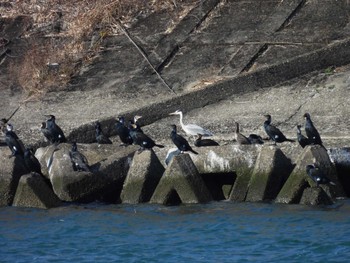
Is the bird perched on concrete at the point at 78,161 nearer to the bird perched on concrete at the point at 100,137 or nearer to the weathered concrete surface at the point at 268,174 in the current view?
the bird perched on concrete at the point at 100,137

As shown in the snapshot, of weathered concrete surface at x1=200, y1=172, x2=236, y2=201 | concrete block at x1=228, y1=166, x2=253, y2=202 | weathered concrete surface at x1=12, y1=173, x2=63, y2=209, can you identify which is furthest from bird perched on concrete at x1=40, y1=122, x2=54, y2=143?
concrete block at x1=228, y1=166, x2=253, y2=202

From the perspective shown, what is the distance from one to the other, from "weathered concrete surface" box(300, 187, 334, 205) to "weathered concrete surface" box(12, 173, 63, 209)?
3746mm

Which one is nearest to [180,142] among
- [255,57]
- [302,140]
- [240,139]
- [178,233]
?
[240,139]

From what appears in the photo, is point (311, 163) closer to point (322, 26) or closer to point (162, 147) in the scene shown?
point (162, 147)

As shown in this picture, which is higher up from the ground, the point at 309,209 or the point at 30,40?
the point at 30,40

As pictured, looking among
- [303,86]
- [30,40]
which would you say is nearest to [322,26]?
[303,86]

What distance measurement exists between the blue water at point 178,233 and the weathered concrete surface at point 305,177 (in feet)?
0.58

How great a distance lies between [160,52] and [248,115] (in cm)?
370

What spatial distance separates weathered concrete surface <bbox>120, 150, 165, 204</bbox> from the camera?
20328 millimetres

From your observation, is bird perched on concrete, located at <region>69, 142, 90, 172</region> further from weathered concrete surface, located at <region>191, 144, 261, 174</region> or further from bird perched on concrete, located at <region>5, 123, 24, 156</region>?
weathered concrete surface, located at <region>191, 144, 261, 174</region>

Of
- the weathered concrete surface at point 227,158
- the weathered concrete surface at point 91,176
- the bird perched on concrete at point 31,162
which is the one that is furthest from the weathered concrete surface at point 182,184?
the bird perched on concrete at point 31,162

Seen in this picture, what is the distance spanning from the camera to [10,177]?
68.5ft

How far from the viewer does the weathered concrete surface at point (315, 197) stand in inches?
760

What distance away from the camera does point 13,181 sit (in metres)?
21.0
